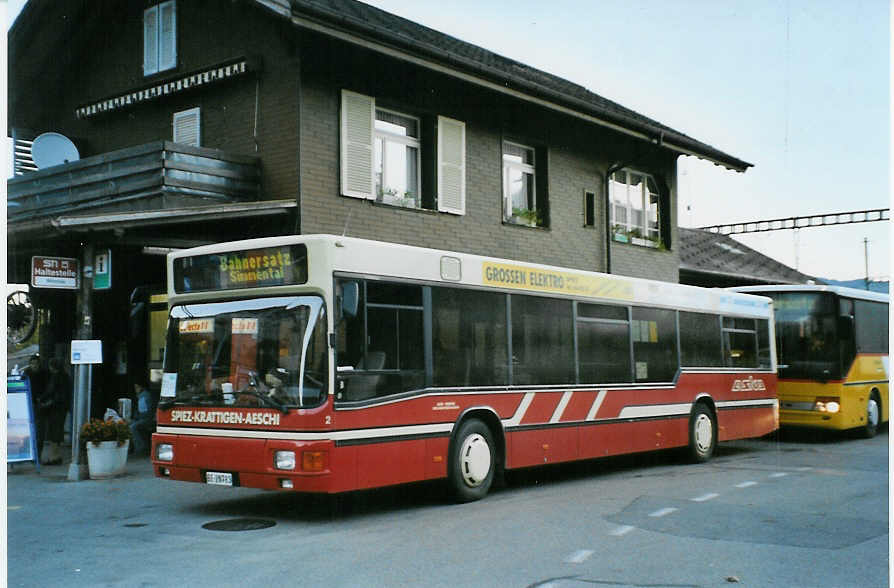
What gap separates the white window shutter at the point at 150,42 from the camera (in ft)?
58.7

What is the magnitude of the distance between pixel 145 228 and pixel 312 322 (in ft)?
17.9

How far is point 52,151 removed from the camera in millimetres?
17234

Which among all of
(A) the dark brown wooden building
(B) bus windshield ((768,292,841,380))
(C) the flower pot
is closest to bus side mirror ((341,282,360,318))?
(A) the dark brown wooden building

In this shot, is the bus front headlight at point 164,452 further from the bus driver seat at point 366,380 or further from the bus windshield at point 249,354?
the bus driver seat at point 366,380

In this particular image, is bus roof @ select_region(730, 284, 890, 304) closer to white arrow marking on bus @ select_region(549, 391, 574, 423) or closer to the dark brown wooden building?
the dark brown wooden building

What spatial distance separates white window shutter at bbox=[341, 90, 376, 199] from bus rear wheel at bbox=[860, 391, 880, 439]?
1027 centimetres

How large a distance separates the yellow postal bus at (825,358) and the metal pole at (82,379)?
12.0 m

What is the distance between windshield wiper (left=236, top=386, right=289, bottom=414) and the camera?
9320mm

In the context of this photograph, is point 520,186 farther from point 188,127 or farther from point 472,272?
point 472,272

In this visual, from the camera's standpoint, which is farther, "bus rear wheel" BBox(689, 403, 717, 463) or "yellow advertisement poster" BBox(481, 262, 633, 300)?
"bus rear wheel" BBox(689, 403, 717, 463)

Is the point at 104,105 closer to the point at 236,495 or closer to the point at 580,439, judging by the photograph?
the point at 236,495

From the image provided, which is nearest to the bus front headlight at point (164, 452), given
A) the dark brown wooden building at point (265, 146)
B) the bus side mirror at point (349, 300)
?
the dark brown wooden building at point (265, 146)

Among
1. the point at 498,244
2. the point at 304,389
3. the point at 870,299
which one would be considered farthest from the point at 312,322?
the point at 870,299

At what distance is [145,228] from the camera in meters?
13.8
